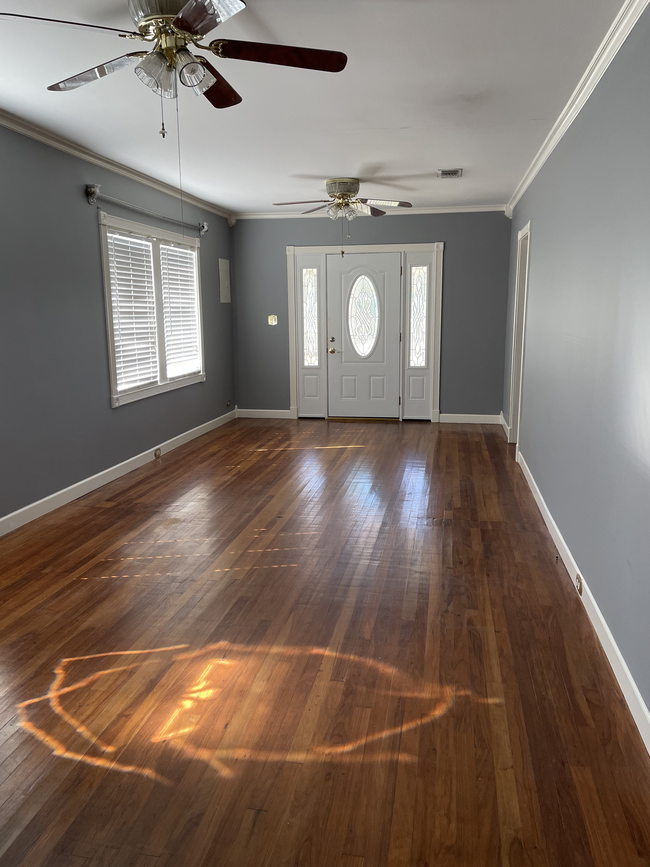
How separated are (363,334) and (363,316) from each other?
0.76 ft

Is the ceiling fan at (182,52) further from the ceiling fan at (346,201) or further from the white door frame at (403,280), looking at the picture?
the white door frame at (403,280)

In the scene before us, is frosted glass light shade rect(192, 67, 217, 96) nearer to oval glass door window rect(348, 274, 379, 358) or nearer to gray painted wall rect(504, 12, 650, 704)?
gray painted wall rect(504, 12, 650, 704)

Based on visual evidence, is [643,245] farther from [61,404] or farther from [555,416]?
[61,404]

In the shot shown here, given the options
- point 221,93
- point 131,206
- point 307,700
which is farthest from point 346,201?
point 307,700

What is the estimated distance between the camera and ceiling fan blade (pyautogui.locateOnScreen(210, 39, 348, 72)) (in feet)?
7.04

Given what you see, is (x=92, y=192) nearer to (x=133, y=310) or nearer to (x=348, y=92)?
(x=133, y=310)

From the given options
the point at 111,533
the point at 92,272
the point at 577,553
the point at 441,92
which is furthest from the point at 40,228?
the point at 577,553

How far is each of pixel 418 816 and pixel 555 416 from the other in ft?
9.20

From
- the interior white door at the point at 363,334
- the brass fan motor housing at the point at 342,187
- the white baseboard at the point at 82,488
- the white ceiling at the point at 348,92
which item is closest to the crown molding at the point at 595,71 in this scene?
the white ceiling at the point at 348,92

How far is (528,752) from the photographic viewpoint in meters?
2.06

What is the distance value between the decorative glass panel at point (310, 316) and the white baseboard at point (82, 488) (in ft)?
6.33

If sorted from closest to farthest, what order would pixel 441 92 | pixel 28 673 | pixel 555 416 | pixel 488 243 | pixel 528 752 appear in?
1. pixel 528 752
2. pixel 28 673
3. pixel 441 92
4. pixel 555 416
5. pixel 488 243

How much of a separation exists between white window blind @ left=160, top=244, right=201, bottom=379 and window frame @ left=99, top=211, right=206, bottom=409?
2.7 inches

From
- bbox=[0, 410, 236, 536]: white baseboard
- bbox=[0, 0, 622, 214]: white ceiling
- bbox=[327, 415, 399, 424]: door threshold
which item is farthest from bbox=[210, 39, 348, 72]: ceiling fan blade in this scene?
bbox=[327, 415, 399, 424]: door threshold
